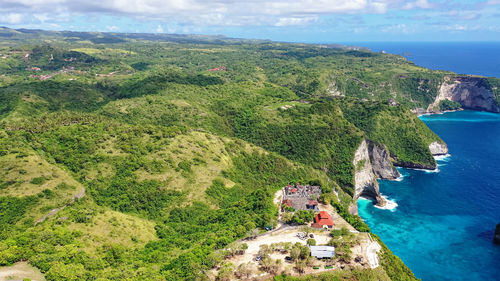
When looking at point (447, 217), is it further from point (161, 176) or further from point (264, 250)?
point (161, 176)

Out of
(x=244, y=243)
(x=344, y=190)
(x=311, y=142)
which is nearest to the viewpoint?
(x=244, y=243)

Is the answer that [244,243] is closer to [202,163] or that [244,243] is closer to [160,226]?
[160,226]

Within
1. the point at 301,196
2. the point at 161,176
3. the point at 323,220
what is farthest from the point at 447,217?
the point at 161,176

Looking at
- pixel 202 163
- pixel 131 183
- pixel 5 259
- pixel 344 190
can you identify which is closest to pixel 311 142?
pixel 344 190

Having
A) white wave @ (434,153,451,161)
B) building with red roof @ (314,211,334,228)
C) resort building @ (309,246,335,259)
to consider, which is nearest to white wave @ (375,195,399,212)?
white wave @ (434,153,451,161)

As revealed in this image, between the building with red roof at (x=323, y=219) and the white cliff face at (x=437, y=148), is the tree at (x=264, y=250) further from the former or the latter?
the white cliff face at (x=437, y=148)

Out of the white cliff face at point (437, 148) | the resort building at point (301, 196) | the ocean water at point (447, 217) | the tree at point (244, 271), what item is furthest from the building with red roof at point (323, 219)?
the white cliff face at point (437, 148)

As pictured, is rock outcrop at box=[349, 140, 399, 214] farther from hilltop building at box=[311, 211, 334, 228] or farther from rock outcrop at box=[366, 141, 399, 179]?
hilltop building at box=[311, 211, 334, 228]
